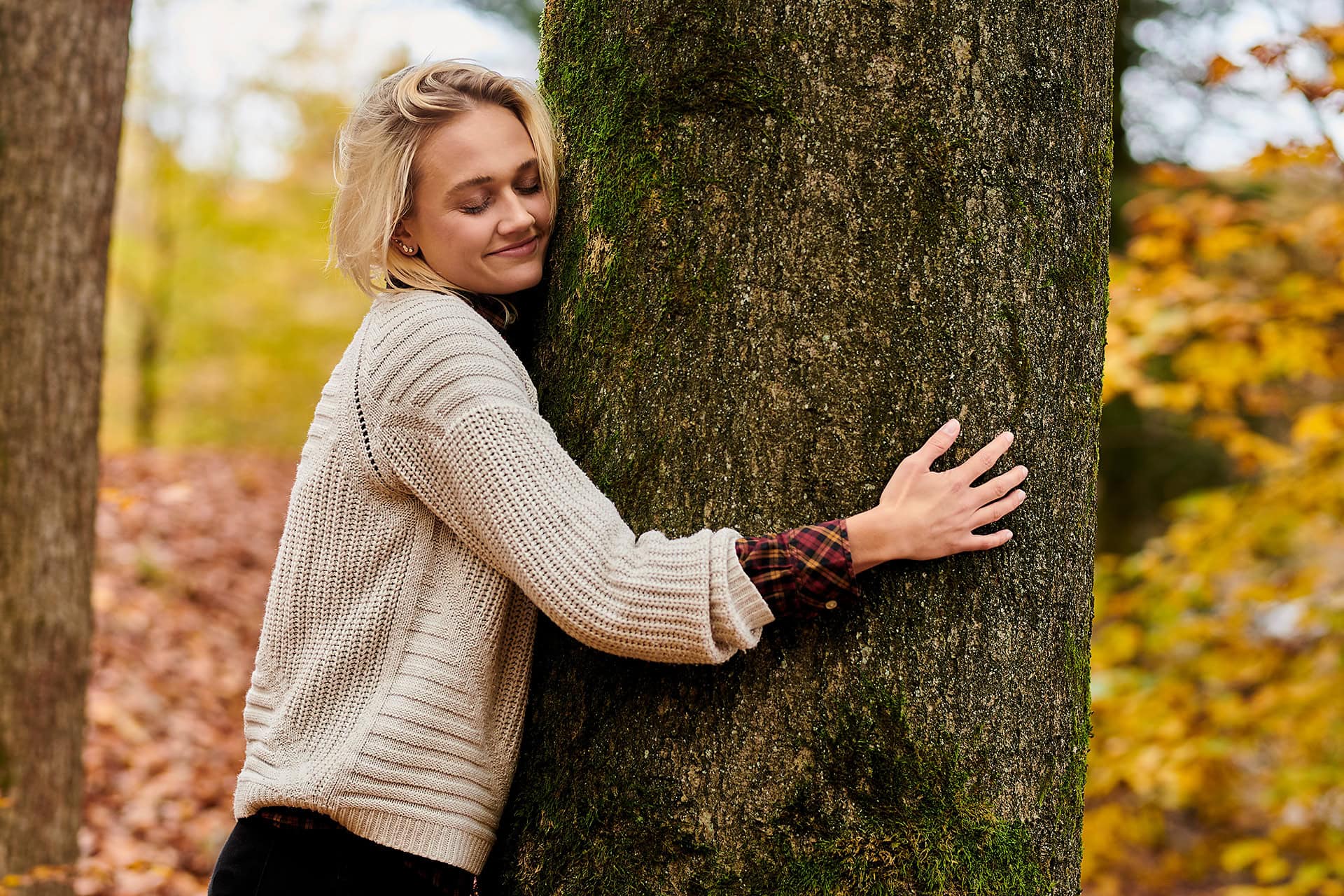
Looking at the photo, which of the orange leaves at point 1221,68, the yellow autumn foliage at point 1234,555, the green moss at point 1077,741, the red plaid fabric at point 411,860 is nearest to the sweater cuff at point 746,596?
the green moss at point 1077,741

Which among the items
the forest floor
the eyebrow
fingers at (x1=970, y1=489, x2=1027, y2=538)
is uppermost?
the eyebrow

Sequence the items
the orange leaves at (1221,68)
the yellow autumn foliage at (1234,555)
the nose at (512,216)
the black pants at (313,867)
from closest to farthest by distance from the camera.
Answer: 1. the black pants at (313,867)
2. the nose at (512,216)
3. the orange leaves at (1221,68)
4. the yellow autumn foliage at (1234,555)

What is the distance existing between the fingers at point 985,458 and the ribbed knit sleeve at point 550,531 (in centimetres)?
36

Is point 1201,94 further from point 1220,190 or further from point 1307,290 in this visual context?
point 1307,290

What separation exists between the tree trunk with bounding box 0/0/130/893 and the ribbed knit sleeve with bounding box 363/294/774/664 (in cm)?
294

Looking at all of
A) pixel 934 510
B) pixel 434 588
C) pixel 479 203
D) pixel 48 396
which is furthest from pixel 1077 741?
pixel 48 396

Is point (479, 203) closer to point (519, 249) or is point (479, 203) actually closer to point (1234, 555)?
point (519, 249)

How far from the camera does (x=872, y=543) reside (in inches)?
62.0

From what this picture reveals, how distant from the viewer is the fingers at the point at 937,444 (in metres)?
1.61

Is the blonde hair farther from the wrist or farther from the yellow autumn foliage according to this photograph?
the yellow autumn foliage

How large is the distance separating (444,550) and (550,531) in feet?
0.88

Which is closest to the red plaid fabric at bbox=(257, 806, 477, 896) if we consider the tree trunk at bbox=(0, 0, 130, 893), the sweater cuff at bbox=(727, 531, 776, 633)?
the sweater cuff at bbox=(727, 531, 776, 633)

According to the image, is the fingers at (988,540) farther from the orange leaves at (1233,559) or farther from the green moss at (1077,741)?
the orange leaves at (1233,559)

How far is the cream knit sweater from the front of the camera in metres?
1.61
